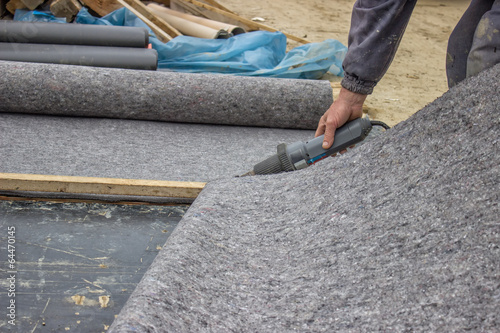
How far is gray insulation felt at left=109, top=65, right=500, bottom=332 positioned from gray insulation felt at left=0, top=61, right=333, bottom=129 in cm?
75

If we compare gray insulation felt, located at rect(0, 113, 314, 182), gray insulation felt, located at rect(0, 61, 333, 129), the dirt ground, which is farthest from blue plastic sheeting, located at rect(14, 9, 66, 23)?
the dirt ground

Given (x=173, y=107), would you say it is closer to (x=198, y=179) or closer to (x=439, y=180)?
(x=198, y=179)

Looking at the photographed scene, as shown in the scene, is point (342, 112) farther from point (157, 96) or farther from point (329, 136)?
point (157, 96)

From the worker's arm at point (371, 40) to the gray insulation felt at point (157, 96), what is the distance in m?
0.65

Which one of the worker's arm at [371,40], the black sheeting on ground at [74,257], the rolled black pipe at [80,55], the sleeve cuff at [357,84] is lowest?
the black sheeting on ground at [74,257]

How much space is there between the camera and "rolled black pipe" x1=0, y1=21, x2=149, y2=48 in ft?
7.53

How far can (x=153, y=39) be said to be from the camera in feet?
8.64

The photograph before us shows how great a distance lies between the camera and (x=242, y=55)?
263cm

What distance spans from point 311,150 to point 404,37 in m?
3.21

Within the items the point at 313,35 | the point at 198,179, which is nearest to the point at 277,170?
the point at 198,179

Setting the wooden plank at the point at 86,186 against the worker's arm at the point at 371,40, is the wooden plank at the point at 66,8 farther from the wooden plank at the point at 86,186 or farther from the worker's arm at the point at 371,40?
the worker's arm at the point at 371,40

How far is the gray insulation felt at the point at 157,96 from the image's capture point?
71.6 inches

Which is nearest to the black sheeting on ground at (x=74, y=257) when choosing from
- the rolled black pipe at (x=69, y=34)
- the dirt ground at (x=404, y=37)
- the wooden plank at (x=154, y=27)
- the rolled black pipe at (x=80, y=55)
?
the rolled black pipe at (x=80, y=55)

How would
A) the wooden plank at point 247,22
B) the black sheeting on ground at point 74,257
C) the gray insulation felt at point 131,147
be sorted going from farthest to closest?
the wooden plank at point 247,22
the gray insulation felt at point 131,147
the black sheeting on ground at point 74,257
